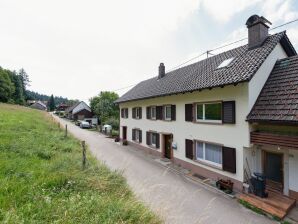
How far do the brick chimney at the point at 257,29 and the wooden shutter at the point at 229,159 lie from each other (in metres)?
6.28

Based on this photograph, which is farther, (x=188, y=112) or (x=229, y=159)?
(x=188, y=112)

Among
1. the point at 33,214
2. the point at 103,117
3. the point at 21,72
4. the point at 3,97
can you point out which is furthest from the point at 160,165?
the point at 21,72

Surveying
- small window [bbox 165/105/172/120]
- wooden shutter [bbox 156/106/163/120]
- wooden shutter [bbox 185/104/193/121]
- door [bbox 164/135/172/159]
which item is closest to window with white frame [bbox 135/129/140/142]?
wooden shutter [bbox 156/106/163/120]

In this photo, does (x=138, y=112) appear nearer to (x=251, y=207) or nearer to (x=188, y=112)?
(x=188, y=112)

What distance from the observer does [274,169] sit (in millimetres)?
9836

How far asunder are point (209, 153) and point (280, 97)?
15.8ft

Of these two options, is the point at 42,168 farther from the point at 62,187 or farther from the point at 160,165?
the point at 160,165

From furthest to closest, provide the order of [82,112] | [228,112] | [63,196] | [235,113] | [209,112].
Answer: [82,112] → [209,112] → [228,112] → [235,113] → [63,196]

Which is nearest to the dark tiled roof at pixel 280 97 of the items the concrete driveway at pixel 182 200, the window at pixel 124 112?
the concrete driveway at pixel 182 200

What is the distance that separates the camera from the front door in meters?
9.58

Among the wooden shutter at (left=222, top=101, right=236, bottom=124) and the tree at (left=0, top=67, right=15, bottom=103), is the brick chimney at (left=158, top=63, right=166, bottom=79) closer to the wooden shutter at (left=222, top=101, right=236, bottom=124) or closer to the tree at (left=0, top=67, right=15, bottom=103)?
the wooden shutter at (left=222, top=101, right=236, bottom=124)

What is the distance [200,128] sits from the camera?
12.7 m

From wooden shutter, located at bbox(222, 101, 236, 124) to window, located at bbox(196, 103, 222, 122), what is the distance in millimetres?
432

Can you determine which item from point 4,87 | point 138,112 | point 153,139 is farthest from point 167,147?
point 4,87
